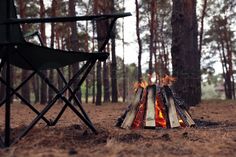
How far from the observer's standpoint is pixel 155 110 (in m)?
6.16

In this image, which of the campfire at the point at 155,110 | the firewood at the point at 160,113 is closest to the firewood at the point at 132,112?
the campfire at the point at 155,110

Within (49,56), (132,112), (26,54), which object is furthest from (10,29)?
(132,112)

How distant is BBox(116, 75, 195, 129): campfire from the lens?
239 inches

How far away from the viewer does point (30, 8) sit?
2697cm

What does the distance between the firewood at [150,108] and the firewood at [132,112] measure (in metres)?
0.16

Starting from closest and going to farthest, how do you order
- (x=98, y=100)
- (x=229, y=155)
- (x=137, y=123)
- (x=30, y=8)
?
(x=229, y=155), (x=137, y=123), (x=98, y=100), (x=30, y=8)

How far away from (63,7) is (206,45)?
18.0 m

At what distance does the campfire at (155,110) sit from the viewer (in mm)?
6066

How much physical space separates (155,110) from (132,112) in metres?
0.37

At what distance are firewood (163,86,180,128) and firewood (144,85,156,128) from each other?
0.20m

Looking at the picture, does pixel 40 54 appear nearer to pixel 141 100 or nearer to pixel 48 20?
pixel 48 20

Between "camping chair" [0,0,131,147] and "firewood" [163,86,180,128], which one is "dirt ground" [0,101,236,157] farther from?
"firewood" [163,86,180,128]

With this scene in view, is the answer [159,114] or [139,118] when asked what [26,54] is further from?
[159,114]

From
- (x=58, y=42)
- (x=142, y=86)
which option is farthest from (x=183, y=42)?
(x=58, y=42)
